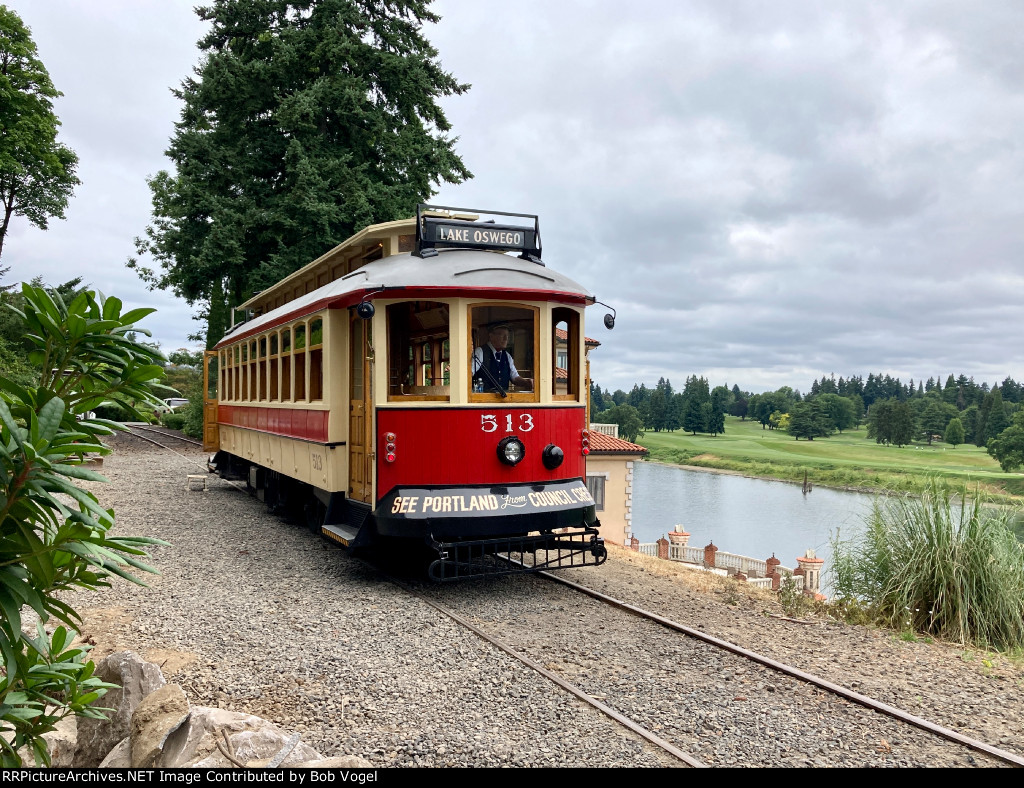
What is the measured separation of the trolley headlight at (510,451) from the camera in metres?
7.28

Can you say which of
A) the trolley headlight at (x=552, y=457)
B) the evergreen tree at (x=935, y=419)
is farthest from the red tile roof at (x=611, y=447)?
the evergreen tree at (x=935, y=419)

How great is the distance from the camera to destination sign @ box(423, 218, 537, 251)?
7917 millimetres

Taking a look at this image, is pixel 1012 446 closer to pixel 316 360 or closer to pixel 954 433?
pixel 954 433

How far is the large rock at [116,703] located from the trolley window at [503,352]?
12.8 feet

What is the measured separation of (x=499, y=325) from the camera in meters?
7.60

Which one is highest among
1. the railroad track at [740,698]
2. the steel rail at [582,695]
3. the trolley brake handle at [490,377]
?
the trolley brake handle at [490,377]

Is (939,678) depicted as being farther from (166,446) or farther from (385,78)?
(166,446)

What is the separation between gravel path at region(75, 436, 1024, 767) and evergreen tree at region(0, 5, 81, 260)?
2120 centimetres

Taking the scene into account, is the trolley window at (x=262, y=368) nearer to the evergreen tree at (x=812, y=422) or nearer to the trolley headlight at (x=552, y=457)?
the trolley headlight at (x=552, y=457)

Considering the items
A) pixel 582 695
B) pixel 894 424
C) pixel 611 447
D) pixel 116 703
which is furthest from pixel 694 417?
pixel 116 703

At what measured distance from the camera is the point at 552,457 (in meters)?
7.57

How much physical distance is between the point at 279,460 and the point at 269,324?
2035 mm

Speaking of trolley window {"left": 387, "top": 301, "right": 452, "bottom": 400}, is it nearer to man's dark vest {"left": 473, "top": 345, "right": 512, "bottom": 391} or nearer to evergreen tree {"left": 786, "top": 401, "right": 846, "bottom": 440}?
man's dark vest {"left": 473, "top": 345, "right": 512, "bottom": 391}
